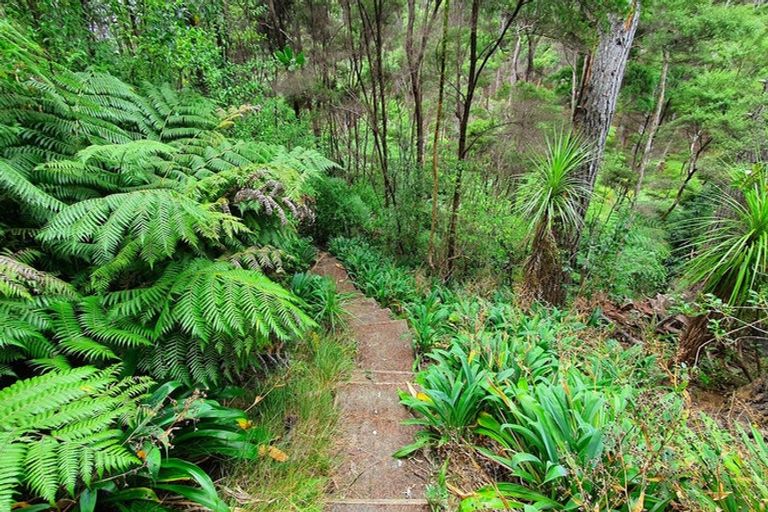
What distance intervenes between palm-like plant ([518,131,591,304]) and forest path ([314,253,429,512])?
189 cm

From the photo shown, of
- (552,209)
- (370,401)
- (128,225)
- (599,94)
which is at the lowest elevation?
(370,401)

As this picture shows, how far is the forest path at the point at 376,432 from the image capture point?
5.91ft

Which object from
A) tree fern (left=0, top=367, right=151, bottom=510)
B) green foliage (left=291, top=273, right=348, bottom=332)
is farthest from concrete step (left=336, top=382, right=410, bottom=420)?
tree fern (left=0, top=367, right=151, bottom=510)

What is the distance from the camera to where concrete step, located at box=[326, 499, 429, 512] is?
1716 mm

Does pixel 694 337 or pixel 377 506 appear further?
pixel 694 337

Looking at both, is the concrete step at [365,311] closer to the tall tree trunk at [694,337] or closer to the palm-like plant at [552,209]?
the palm-like plant at [552,209]

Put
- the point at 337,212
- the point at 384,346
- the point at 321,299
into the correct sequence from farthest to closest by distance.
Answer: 1. the point at 337,212
2. the point at 321,299
3. the point at 384,346

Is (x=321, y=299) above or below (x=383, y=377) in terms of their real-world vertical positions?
above

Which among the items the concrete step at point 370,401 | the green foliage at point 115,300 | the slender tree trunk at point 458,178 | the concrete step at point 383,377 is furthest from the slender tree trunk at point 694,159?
the green foliage at point 115,300

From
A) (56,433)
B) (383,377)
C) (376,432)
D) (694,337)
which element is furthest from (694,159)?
(56,433)

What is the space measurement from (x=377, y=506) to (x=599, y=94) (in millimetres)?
4628

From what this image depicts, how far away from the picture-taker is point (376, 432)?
2.21 metres

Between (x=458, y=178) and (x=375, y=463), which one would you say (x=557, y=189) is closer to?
(x=458, y=178)

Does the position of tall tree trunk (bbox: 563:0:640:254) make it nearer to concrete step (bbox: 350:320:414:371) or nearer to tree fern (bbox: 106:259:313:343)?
concrete step (bbox: 350:320:414:371)
